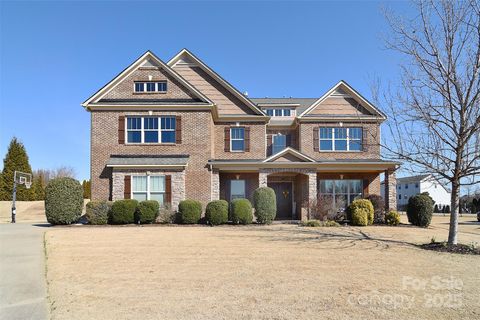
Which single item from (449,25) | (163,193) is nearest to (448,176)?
A: (449,25)

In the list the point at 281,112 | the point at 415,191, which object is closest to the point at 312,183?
the point at 281,112

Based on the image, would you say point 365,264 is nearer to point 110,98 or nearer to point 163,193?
point 163,193

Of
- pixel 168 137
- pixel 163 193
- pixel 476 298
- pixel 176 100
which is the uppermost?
pixel 176 100

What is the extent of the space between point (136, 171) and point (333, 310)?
53.8 ft

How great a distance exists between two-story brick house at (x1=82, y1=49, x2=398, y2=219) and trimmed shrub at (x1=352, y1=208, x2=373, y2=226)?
3.06 meters

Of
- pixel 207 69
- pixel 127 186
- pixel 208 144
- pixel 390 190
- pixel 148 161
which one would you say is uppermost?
pixel 207 69

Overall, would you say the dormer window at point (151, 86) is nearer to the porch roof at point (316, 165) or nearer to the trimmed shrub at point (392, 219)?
the porch roof at point (316, 165)

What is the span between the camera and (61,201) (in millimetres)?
17688

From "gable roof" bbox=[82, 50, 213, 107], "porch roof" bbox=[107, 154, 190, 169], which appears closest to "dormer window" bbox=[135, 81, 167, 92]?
"gable roof" bbox=[82, 50, 213, 107]

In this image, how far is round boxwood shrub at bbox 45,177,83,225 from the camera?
17.7m

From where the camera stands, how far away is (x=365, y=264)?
8.70 metres

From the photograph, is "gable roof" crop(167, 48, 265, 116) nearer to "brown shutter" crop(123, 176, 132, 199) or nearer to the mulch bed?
"brown shutter" crop(123, 176, 132, 199)

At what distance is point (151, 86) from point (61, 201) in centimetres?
821

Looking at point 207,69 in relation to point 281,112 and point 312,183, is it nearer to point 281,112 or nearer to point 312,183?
point 281,112
